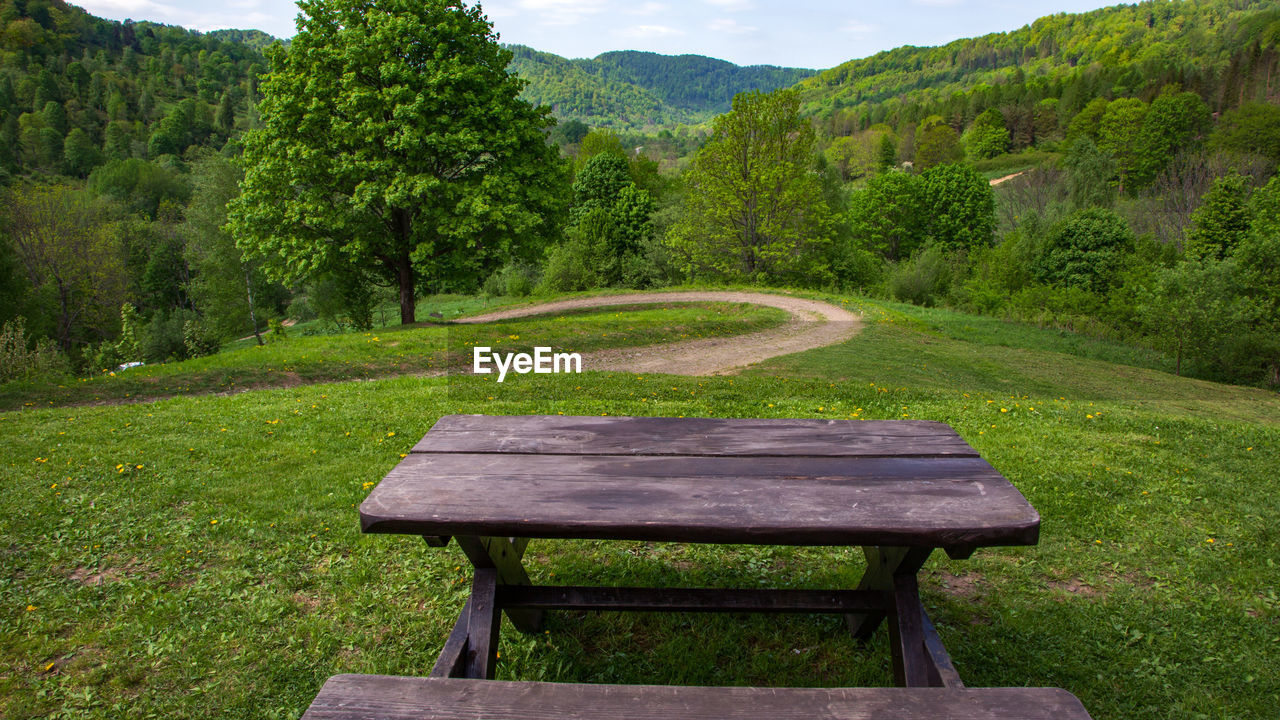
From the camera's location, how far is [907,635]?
2.42 metres

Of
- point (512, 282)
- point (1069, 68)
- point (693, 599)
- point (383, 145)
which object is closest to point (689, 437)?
point (693, 599)

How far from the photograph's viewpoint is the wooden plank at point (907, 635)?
7.66ft

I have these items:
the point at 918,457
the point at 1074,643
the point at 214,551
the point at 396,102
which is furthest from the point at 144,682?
the point at 396,102

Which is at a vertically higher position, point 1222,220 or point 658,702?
point 1222,220

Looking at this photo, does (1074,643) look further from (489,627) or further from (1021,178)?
(1021,178)

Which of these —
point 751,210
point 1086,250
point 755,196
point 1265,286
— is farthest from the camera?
point 1086,250

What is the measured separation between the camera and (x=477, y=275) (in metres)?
17.0

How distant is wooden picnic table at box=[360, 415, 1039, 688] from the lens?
1.93 m

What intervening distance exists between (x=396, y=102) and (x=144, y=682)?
14702 mm

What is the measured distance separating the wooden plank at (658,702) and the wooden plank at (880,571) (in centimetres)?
68

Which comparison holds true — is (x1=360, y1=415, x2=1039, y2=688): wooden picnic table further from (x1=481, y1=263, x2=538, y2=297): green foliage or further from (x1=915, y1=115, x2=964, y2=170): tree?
(x1=915, y1=115, x2=964, y2=170): tree

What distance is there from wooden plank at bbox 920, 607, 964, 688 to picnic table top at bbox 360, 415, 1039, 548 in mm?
585

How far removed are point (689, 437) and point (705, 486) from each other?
20.0 inches

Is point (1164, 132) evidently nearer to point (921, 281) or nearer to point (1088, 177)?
point (1088, 177)
